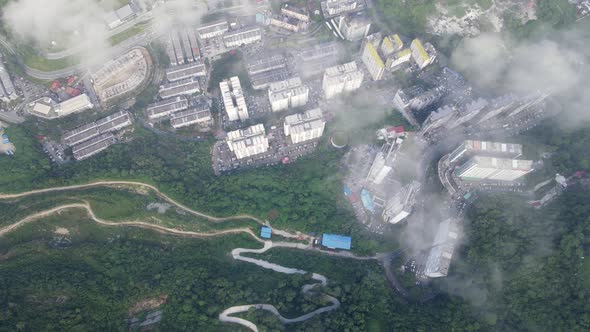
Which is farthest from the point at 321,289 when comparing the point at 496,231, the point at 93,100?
the point at 93,100

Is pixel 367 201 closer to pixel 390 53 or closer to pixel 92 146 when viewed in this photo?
pixel 390 53

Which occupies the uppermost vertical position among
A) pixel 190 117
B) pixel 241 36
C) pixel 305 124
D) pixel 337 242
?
pixel 241 36

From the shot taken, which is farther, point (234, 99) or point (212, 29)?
point (212, 29)

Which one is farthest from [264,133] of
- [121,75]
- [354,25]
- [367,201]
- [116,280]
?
[116,280]

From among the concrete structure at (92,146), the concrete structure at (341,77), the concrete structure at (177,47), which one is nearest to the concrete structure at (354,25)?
the concrete structure at (341,77)

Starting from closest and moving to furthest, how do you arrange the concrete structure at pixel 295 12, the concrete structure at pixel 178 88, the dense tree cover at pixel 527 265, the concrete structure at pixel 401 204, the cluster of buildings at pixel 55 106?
the dense tree cover at pixel 527 265 < the concrete structure at pixel 401 204 < the cluster of buildings at pixel 55 106 < the concrete structure at pixel 178 88 < the concrete structure at pixel 295 12

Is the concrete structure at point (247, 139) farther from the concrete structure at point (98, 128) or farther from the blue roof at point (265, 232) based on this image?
the concrete structure at point (98, 128)

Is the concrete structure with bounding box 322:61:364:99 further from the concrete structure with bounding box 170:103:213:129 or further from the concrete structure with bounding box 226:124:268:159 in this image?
the concrete structure with bounding box 170:103:213:129
